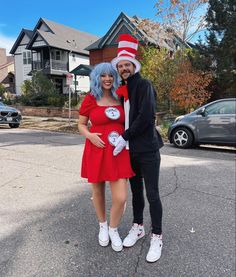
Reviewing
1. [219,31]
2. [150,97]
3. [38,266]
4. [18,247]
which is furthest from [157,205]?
[219,31]

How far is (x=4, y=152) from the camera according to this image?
7.42 metres

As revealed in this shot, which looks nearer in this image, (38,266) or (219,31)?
(38,266)

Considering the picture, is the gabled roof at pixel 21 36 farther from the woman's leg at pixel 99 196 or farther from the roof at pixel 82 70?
the woman's leg at pixel 99 196

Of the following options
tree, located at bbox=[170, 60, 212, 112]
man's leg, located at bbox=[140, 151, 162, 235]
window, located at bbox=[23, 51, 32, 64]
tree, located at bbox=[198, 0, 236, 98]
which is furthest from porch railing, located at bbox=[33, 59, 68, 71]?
man's leg, located at bbox=[140, 151, 162, 235]

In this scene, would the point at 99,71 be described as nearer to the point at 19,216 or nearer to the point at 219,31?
the point at 19,216

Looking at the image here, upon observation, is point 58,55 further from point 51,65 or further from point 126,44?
point 126,44

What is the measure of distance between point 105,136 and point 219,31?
15.9m

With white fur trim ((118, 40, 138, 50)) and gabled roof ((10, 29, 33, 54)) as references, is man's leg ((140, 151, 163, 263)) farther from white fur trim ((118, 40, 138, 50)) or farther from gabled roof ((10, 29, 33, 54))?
gabled roof ((10, 29, 33, 54))

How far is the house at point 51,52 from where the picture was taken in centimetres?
3294

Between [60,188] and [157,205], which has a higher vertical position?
[157,205]

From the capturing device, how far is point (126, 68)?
247cm

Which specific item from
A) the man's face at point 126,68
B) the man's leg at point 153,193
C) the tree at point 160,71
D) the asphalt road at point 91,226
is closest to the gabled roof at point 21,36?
the tree at point 160,71

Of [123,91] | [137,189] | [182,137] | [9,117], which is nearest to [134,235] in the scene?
[137,189]

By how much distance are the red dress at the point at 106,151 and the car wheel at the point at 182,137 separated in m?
6.28
